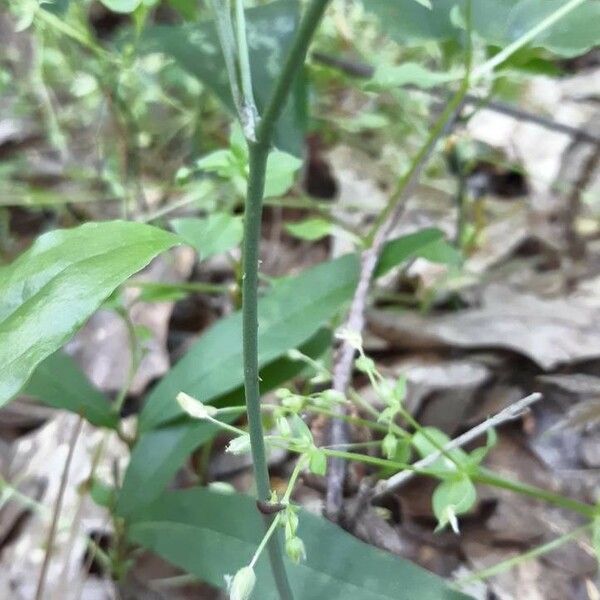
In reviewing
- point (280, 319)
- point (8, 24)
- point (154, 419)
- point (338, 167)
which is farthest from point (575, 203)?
point (8, 24)

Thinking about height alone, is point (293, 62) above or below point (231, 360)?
above

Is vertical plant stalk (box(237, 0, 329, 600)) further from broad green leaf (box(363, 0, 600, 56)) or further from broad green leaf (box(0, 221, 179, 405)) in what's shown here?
broad green leaf (box(363, 0, 600, 56))

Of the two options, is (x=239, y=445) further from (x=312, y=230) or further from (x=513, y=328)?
(x=513, y=328)

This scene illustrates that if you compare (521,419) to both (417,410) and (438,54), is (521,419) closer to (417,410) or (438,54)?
(417,410)

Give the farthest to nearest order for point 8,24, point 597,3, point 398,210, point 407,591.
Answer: point 8,24, point 398,210, point 597,3, point 407,591

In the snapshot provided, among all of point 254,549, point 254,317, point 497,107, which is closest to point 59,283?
point 254,317

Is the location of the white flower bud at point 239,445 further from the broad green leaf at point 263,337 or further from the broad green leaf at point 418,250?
the broad green leaf at point 418,250
